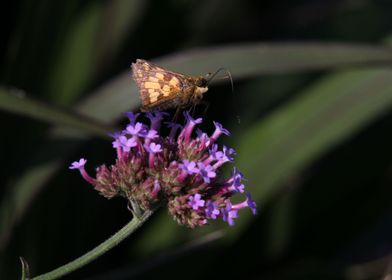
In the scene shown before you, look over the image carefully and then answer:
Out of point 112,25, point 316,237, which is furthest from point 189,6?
point 316,237

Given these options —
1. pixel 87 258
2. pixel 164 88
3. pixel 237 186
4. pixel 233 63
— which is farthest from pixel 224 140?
pixel 87 258

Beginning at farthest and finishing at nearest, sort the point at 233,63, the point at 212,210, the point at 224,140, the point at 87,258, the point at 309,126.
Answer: the point at 224,140
the point at 309,126
the point at 233,63
the point at 212,210
the point at 87,258

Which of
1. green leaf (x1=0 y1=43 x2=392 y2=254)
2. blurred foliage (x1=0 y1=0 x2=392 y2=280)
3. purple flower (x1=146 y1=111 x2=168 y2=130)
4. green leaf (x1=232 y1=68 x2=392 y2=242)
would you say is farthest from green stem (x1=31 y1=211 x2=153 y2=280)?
green leaf (x1=232 y1=68 x2=392 y2=242)

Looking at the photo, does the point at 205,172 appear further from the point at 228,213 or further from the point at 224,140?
the point at 224,140

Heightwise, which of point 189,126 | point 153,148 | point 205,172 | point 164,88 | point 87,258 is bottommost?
point 87,258

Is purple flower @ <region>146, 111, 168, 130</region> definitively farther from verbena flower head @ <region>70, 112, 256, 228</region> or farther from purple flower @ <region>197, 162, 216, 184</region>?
purple flower @ <region>197, 162, 216, 184</region>

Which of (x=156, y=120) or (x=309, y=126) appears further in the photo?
(x=309, y=126)

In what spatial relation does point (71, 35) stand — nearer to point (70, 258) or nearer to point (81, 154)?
point (81, 154)
